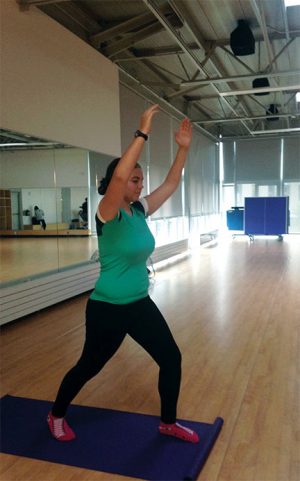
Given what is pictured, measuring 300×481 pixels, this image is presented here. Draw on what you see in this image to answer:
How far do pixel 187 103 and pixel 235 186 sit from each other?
5549 millimetres

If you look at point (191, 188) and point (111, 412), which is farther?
point (191, 188)

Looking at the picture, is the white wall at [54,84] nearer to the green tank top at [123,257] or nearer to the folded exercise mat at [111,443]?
the green tank top at [123,257]

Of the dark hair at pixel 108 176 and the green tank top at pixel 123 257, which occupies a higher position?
the dark hair at pixel 108 176

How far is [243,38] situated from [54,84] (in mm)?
3088

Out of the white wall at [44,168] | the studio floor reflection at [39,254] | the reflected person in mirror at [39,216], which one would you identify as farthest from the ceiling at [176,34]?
the studio floor reflection at [39,254]

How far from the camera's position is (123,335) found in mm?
2152

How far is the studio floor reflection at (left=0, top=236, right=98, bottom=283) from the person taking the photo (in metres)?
4.88

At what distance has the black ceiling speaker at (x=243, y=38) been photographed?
6.43 metres

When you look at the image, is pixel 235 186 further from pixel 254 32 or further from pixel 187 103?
pixel 254 32

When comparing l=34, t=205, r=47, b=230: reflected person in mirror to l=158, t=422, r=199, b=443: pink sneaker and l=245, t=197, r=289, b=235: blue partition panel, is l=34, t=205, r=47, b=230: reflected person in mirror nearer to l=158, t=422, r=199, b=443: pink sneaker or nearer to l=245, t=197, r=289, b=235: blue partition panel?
l=158, t=422, r=199, b=443: pink sneaker

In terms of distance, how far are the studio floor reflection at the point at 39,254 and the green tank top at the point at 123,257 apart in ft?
9.04

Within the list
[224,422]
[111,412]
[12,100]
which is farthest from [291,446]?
[12,100]

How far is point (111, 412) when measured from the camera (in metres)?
2.68

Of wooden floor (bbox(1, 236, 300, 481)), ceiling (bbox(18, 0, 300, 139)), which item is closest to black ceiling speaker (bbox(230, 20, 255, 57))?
ceiling (bbox(18, 0, 300, 139))
